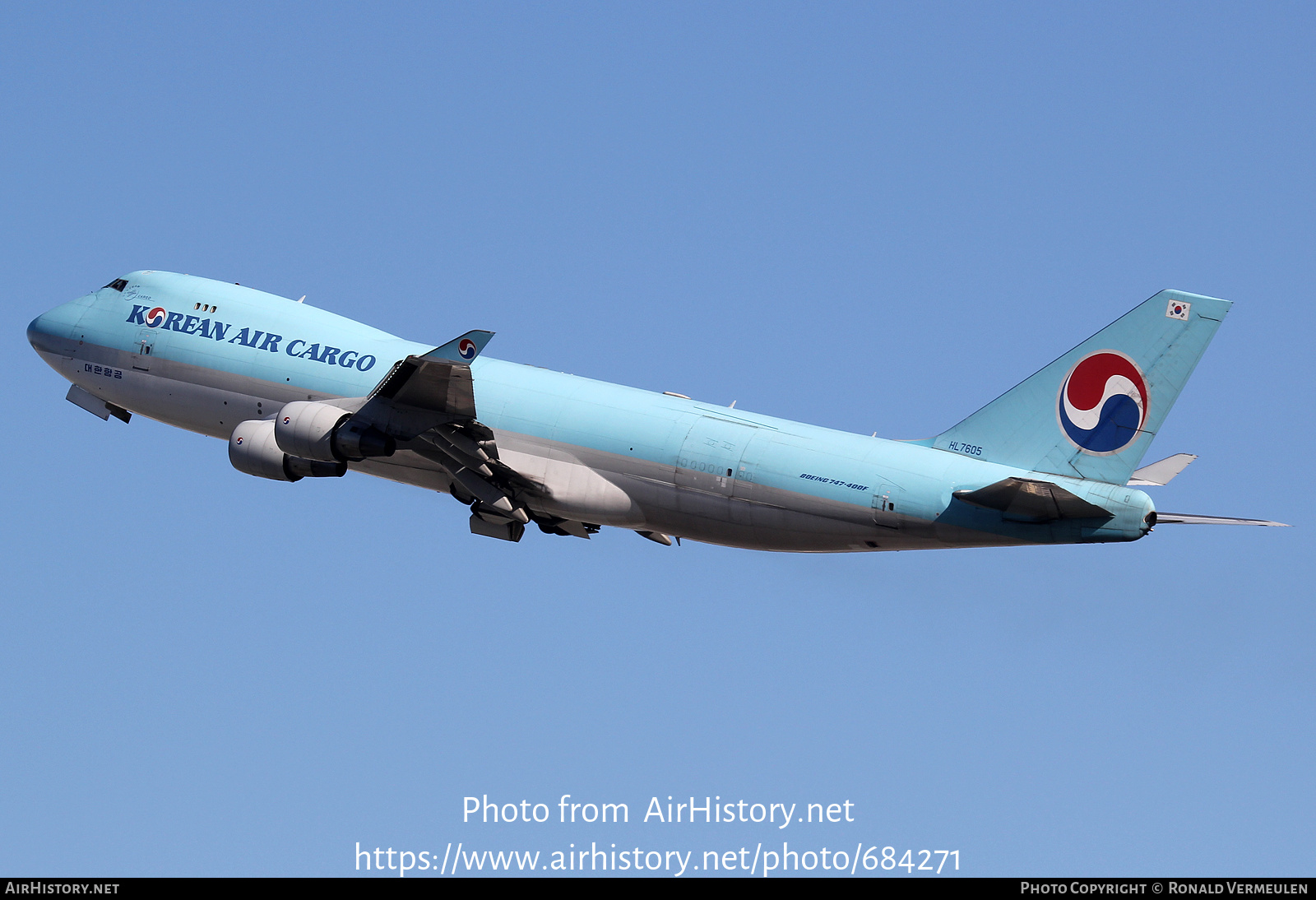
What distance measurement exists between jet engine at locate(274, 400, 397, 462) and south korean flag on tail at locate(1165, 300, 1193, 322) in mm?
15554

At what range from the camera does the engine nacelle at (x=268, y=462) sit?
38.3 metres

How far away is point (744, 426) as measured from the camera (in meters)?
36.9

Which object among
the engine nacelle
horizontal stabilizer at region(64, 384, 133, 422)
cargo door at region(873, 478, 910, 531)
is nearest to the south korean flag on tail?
cargo door at region(873, 478, 910, 531)

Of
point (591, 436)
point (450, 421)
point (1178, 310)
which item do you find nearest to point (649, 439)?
point (591, 436)

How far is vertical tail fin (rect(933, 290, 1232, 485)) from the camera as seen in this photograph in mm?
33875

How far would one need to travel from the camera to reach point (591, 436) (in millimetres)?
37594

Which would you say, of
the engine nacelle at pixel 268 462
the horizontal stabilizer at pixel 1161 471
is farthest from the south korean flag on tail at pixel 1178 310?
the engine nacelle at pixel 268 462

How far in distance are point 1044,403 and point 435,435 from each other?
12.3m

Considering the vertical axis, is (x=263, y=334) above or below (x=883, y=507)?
above

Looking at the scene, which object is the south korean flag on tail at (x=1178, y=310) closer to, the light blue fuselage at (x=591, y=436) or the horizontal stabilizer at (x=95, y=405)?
the light blue fuselage at (x=591, y=436)

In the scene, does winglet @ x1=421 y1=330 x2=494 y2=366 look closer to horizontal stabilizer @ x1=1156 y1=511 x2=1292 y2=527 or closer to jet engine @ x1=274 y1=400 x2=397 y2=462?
jet engine @ x1=274 y1=400 x2=397 y2=462

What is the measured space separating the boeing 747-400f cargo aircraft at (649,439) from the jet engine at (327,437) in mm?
38
